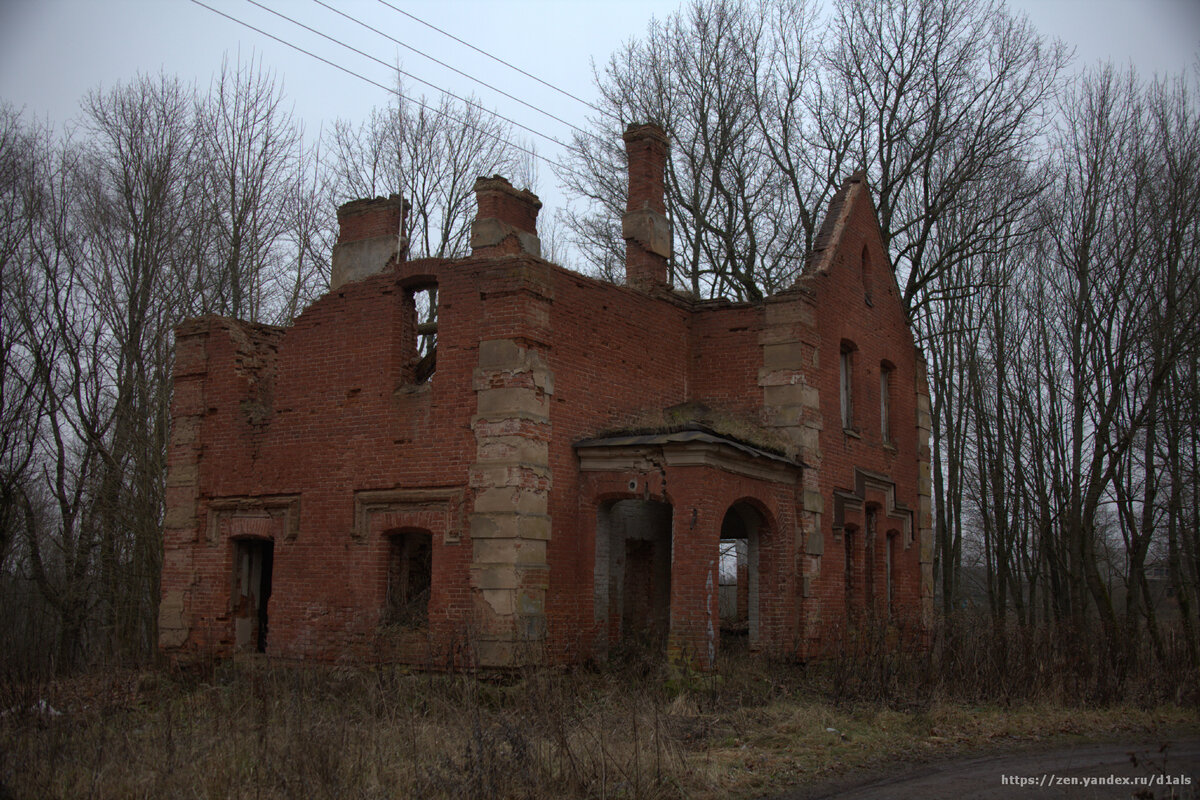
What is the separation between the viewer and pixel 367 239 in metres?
17.0

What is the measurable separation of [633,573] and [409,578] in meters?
3.39

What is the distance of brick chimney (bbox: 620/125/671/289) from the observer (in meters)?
17.3

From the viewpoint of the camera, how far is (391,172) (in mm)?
28516

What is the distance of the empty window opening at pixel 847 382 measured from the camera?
18016 millimetres

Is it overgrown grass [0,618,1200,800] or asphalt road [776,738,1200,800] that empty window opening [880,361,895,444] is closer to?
overgrown grass [0,618,1200,800]

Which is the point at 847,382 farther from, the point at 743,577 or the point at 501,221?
the point at 501,221

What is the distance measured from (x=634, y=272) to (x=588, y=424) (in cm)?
384

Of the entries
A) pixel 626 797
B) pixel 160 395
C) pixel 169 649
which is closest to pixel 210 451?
pixel 169 649

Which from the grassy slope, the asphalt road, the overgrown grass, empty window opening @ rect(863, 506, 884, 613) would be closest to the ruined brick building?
empty window opening @ rect(863, 506, 884, 613)

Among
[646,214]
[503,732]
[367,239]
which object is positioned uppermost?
[646,214]

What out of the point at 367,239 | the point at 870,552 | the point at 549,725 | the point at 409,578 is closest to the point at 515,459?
the point at 409,578

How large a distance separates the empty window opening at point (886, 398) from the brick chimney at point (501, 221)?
780 centimetres

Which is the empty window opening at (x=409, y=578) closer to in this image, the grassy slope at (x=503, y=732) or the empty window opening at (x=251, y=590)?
the grassy slope at (x=503, y=732)

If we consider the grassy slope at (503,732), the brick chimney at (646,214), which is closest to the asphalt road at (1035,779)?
the grassy slope at (503,732)
